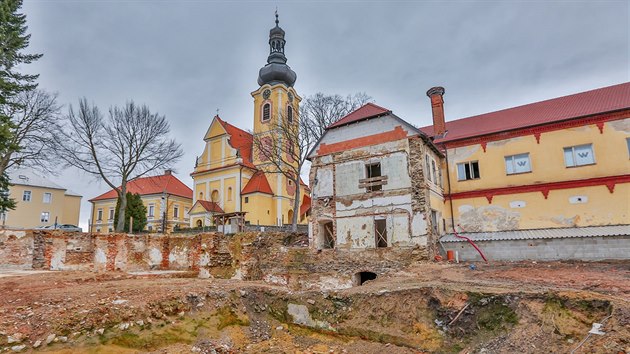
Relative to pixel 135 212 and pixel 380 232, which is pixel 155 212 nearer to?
pixel 135 212

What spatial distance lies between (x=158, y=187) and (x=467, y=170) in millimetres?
36768

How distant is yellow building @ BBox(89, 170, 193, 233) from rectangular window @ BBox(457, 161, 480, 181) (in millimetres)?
32004

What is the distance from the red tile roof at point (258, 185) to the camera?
35.1m

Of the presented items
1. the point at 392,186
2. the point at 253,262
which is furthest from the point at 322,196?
the point at 253,262

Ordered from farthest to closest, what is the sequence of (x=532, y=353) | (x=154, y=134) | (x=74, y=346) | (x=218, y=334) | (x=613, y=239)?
(x=154, y=134) < (x=613, y=239) < (x=218, y=334) < (x=74, y=346) < (x=532, y=353)

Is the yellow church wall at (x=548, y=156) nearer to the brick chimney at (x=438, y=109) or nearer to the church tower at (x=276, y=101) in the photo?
the brick chimney at (x=438, y=109)

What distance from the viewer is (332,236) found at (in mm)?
18469

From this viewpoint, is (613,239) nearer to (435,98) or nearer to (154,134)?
(435,98)

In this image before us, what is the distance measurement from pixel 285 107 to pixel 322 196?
22.1 m

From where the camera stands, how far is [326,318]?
9297 millimetres

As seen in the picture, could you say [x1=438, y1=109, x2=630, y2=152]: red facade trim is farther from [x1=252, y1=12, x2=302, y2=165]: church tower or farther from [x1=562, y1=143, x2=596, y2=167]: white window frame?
[x1=252, y1=12, x2=302, y2=165]: church tower

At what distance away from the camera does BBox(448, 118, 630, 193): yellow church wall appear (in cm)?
1539

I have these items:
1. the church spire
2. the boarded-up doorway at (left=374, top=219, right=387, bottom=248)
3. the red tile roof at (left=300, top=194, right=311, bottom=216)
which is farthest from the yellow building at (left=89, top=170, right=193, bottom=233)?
the boarded-up doorway at (left=374, top=219, right=387, bottom=248)

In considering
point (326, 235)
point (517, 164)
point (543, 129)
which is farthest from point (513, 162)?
point (326, 235)
